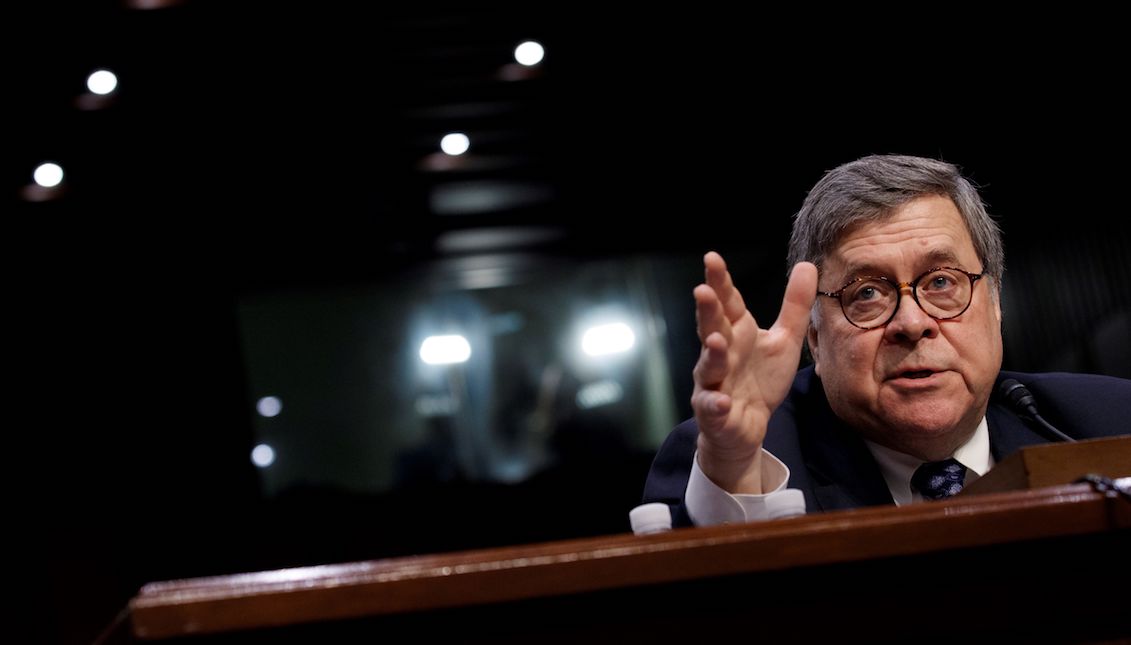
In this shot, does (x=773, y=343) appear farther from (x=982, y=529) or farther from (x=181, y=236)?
(x=181, y=236)

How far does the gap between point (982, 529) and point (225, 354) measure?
4.02 m

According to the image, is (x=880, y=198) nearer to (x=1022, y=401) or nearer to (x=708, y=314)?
(x=1022, y=401)

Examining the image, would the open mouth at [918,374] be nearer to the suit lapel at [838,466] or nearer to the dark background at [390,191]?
the suit lapel at [838,466]

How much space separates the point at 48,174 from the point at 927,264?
12.0ft

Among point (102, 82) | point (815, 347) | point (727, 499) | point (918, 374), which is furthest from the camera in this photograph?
point (102, 82)

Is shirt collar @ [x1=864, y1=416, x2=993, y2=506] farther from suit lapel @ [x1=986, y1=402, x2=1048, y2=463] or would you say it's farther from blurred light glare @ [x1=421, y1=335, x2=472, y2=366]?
blurred light glare @ [x1=421, y1=335, x2=472, y2=366]

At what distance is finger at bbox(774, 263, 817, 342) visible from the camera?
131cm

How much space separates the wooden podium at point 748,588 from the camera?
0.73 m

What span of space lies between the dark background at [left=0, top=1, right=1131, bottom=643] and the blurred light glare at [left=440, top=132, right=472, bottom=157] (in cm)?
5

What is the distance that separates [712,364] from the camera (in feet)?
3.91

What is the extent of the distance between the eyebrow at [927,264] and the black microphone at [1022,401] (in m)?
0.21

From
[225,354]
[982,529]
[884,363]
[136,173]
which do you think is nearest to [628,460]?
[225,354]

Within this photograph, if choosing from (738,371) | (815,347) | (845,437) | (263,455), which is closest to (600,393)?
(263,455)

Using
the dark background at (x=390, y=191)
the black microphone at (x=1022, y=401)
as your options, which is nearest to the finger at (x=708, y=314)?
the black microphone at (x=1022, y=401)
